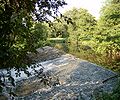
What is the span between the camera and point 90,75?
12.6m

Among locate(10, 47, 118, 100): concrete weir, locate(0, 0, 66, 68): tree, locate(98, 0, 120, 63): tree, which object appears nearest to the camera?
locate(0, 0, 66, 68): tree

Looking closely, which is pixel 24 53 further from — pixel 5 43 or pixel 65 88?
pixel 65 88

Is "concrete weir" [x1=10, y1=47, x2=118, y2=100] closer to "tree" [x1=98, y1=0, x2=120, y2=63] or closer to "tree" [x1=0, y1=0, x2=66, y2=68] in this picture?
"tree" [x1=98, y1=0, x2=120, y2=63]

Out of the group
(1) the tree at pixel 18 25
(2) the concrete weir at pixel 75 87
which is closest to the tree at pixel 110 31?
(2) the concrete weir at pixel 75 87

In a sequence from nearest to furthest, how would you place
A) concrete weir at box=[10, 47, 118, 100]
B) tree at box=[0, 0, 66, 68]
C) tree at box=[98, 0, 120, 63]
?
tree at box=[0, 0, 66, 68] → concrete weir at box=[10, 47, 118, 100] → tree at box=[98, 0, 120, 63]

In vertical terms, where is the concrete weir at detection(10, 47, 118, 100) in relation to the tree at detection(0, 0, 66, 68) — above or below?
below

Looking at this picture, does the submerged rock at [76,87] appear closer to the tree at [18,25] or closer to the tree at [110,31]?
the tree at [110,31]

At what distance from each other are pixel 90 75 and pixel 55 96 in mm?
3632

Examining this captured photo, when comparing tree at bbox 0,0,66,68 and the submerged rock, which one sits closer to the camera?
tree at bbox 0,0,66,68

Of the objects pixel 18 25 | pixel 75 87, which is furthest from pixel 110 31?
pixel 18 25

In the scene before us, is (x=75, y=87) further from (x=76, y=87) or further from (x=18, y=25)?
(x=18, y=25)

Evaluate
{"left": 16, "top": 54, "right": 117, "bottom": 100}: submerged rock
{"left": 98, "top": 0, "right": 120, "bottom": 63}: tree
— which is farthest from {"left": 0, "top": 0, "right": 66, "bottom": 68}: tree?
{"left": 98, "top": 0, "right": 120, "bottom": 63}: tree

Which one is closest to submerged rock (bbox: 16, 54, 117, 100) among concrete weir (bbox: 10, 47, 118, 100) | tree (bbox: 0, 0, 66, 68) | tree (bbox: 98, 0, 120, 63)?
concrete weir (bbox: 10, 47, 118, 100)

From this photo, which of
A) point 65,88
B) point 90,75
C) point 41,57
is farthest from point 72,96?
point 41,57
